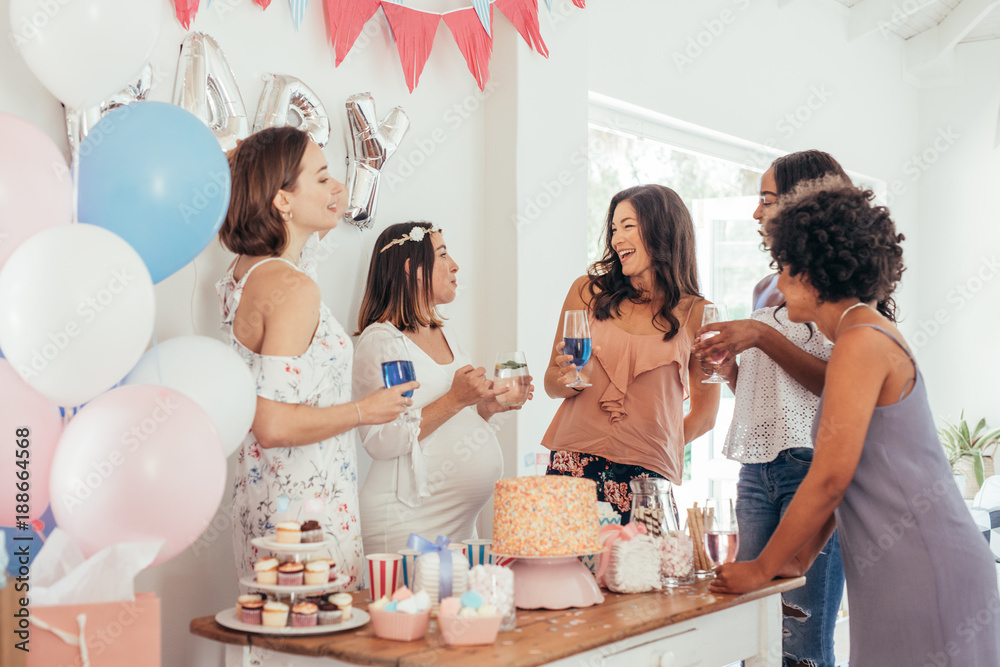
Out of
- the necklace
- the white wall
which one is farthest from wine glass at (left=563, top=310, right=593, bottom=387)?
the white wall

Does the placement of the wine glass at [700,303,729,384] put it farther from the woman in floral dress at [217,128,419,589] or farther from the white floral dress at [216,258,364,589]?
the white floral dress at [216,258,364,589]

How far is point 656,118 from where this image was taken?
3.89 meters

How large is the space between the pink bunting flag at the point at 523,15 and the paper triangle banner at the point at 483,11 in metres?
0.10

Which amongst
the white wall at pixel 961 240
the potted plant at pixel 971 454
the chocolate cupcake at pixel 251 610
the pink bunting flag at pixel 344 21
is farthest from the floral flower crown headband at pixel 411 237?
the white wall at pixel 961 240

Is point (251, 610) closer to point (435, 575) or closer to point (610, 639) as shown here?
point (435, 575)

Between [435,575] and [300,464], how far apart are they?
17.3 inches

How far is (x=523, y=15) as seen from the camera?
2906 mm

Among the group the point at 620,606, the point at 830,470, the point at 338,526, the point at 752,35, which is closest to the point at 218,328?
the point at 338,526

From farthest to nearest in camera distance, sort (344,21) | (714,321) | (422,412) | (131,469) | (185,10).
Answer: (344,21), (422,412), (185,10), (714,321), (131,469)

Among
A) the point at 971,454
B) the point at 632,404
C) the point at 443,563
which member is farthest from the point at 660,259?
the point at 971,454

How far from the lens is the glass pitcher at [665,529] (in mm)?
1785

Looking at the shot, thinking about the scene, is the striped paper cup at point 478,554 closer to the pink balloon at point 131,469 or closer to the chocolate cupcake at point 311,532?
the chocolate cupcake at point 311,532

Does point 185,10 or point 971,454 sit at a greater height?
point 185,10

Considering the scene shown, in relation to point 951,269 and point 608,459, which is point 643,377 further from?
point 951,269
